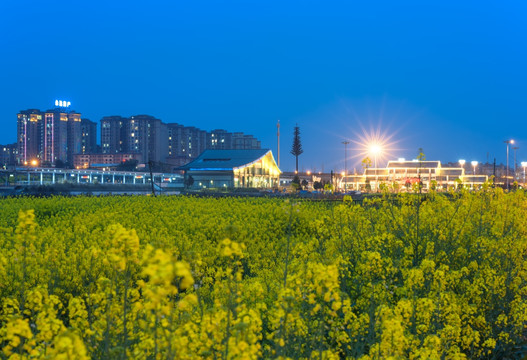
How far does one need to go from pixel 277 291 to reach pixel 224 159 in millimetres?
66461

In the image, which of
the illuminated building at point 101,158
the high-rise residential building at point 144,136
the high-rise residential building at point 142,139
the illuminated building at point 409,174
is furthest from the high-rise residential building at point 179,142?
the illuminated building at point 409,174

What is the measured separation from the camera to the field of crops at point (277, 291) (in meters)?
2.87

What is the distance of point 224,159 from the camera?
70500 mm

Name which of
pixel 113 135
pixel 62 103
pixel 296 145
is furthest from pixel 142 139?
pixel 296 145

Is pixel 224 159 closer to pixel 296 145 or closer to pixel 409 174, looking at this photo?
pixel 296 145

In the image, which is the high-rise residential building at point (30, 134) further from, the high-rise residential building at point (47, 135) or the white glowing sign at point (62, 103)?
the white glowing sign at point (62, 103)

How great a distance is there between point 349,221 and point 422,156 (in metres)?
2.01

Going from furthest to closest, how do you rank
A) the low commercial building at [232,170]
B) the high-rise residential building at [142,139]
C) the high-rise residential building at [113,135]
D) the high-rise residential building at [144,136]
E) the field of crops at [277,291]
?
the high-rise residential building at [113,135], the high-rise residential building at [142,139], the high-rise residential building at [144,136], the low commercial building at [232,170], the field of crops at [277,291]

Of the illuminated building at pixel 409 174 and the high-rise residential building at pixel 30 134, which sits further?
the high-rise residential building at pixel 30 134

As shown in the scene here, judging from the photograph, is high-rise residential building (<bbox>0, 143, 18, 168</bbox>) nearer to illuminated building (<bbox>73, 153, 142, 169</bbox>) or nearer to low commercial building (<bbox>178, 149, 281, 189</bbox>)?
illuminated building (<bbox>73, 153, 142, 169</bbox>)

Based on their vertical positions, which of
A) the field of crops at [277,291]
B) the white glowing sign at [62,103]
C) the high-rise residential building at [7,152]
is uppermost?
A: the white glowing sign at [62,103]

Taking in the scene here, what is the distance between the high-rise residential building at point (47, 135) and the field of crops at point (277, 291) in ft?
543

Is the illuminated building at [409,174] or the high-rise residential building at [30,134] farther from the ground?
the high-rise residential building at [30,134]

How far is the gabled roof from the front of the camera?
215ft
